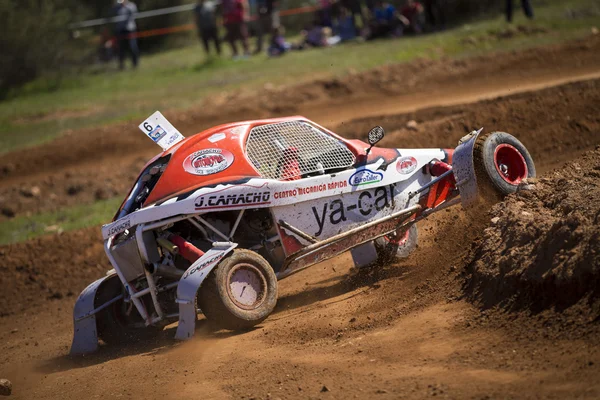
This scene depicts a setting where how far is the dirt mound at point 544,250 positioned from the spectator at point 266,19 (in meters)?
20.1

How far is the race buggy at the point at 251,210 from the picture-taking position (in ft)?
25.6

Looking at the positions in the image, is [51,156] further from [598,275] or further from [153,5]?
[153,5]

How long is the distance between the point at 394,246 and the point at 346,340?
2.65 m

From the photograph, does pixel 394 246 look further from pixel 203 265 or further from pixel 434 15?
pixel 434 15

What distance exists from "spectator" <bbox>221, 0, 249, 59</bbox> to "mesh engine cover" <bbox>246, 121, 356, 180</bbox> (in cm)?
1851

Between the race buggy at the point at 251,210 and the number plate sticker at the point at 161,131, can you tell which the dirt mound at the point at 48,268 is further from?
the number plate sticker at the point at 161,131

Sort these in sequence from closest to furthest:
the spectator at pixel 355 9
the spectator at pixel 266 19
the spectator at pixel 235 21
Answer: the spectator at pixel 355 9
the spectator at pixel 235 21
the spectator at pixel 266 19

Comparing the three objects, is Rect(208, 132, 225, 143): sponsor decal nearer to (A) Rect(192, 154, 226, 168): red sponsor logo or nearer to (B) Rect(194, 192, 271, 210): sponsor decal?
(A) Rect(192, 154, 226, 168): red sponsor logo

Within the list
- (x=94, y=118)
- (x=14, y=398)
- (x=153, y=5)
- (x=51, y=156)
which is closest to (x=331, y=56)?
(x=94, y=118)

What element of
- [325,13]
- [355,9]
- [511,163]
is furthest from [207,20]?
[511,163]

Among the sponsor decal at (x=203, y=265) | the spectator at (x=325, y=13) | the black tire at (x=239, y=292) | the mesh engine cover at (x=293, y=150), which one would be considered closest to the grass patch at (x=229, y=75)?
the spectator at (x=325, y=13)

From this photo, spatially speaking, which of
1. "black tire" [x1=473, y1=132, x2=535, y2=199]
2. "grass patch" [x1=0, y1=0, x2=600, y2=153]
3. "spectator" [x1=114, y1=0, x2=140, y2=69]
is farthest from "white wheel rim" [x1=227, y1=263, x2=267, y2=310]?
"spectator" [x1=114, y1=0, x2=140, y2=69]

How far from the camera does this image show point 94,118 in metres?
22.0

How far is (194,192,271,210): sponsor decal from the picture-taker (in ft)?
25.7
